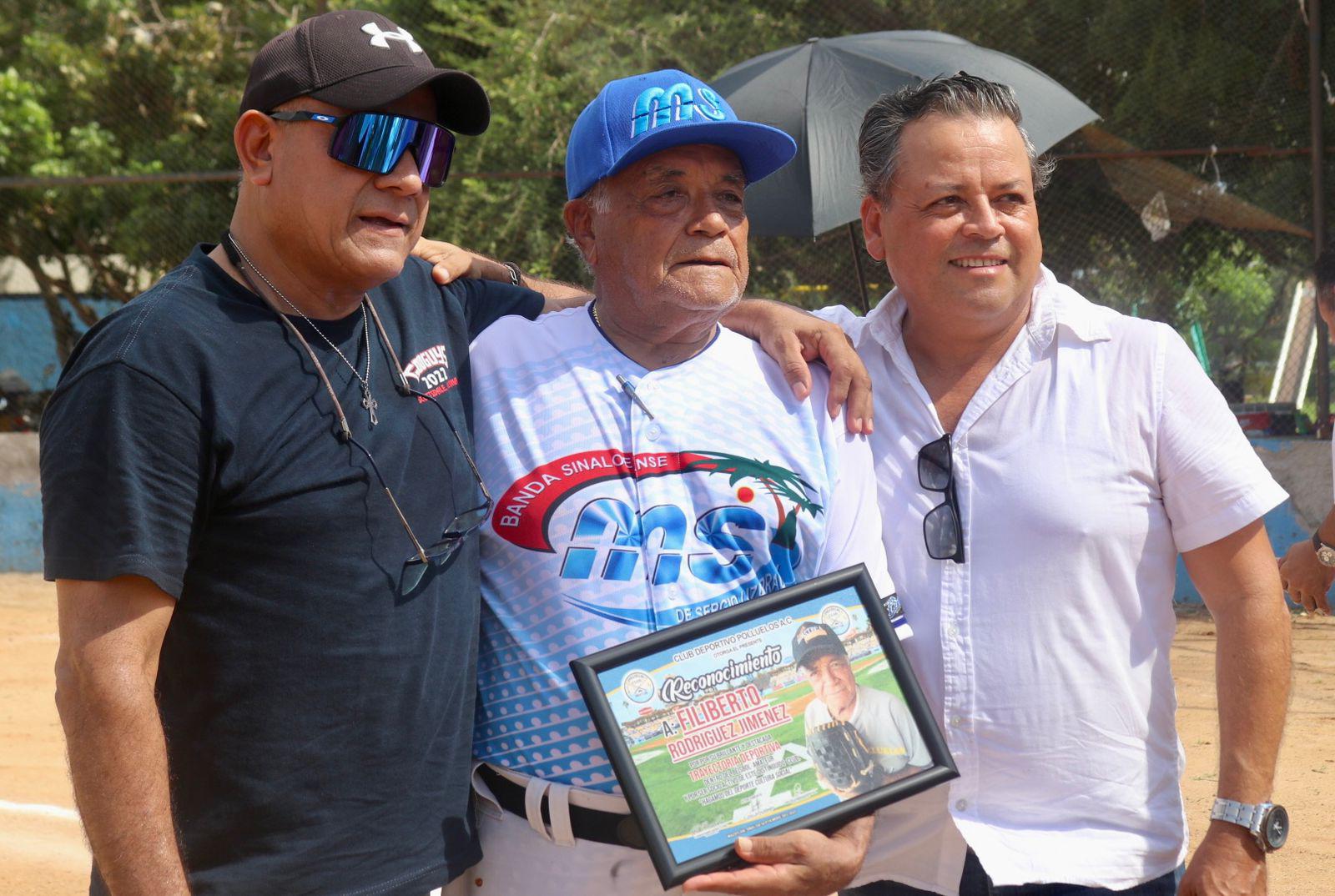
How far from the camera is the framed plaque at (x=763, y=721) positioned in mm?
2023

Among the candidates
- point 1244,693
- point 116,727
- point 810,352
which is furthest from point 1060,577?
point 116,727

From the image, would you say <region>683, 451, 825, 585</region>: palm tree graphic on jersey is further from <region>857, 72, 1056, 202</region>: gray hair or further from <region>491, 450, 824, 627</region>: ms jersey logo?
<region>857, 72, 1056, 202</region>: gray hair

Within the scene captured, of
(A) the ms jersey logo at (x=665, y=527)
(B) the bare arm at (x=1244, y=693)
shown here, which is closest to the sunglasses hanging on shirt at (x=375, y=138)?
(A) the ms jersey logo at (x=665, y=527)

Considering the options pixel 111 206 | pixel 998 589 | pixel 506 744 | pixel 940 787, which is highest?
pixel 111 206

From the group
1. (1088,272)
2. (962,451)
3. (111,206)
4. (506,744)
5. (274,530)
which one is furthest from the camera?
(111,206)

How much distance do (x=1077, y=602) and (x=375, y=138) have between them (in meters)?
1.45

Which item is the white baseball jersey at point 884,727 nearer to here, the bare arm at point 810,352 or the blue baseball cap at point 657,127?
the bare arm at point 810,352

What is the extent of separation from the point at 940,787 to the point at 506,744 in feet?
2.72

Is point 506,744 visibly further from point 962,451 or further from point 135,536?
point 962,451

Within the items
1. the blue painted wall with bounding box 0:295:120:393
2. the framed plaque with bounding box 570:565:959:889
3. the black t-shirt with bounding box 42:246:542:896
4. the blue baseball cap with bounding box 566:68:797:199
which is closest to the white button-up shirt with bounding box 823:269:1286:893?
the framed plaque with bounding box 570:565:959:889

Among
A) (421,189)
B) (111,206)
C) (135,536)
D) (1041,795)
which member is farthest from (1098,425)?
(111,206)

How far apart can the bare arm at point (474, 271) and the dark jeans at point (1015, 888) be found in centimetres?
129

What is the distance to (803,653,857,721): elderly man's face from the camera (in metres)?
2.13

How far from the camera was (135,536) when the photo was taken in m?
1.85
